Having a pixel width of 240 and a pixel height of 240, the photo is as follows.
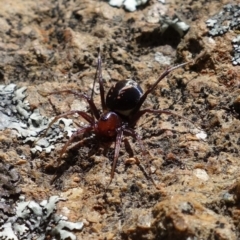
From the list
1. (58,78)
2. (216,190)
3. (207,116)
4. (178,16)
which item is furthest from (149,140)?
(178,16)

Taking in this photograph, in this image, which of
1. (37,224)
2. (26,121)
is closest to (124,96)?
(26,121)

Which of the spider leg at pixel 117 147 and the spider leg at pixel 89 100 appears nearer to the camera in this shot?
the spider leg at pixel 117 147

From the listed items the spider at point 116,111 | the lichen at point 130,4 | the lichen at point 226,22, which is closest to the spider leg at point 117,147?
the spider at point 116,111

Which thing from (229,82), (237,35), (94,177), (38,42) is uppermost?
(237,35)

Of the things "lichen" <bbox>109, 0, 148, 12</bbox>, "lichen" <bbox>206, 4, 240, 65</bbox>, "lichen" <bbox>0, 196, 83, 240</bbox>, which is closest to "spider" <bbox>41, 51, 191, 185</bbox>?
"lichen" <bbox>206, 4, 240, 65</bbox>

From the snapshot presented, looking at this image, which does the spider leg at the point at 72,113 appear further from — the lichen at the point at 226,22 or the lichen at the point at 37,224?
the lichen at the point at 226,22

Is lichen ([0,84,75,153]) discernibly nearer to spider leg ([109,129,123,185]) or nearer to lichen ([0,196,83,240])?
spider leg ([109,129,123,185])

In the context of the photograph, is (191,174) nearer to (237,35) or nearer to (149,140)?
(149,140)
